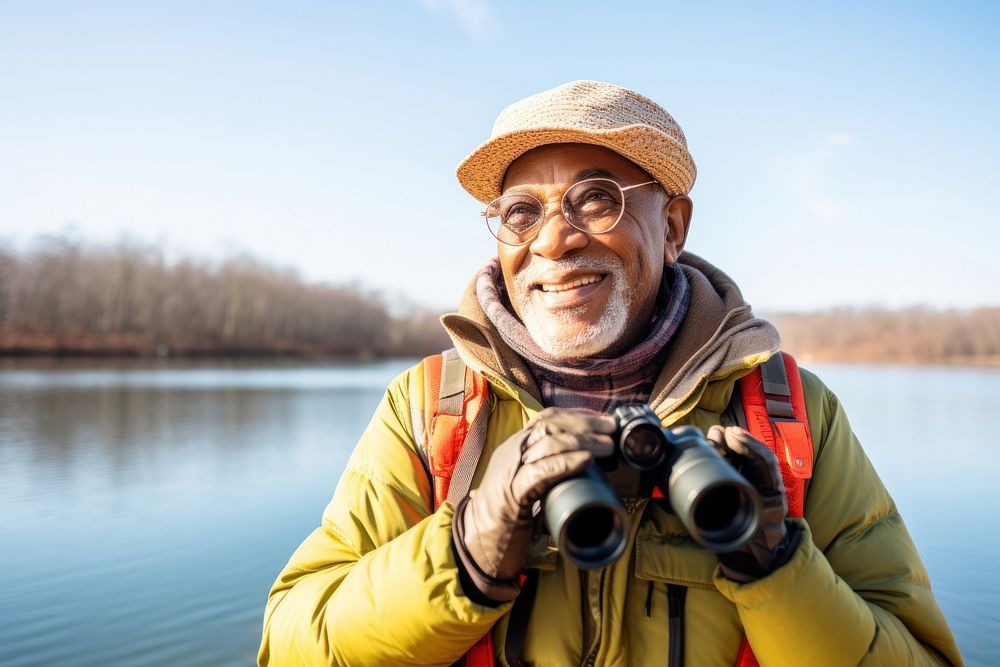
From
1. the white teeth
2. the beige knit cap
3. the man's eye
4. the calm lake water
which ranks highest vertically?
the beige knit cap

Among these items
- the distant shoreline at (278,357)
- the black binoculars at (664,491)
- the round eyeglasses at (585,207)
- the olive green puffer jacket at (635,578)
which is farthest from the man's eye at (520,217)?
the distant shoreline at (278,357)

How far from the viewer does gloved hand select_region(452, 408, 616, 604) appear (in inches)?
64.2

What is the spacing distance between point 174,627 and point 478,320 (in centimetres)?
432

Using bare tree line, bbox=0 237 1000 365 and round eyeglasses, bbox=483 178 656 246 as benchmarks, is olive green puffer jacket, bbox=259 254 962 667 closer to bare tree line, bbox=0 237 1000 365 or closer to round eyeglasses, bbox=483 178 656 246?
round eyeglasses, bbox=483 178 656 246

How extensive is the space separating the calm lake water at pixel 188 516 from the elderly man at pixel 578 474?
138 inches

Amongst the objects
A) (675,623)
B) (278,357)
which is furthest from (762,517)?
(278,357)

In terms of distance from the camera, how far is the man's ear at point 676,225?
2.74 meters

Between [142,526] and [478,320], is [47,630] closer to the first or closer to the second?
[142,526]

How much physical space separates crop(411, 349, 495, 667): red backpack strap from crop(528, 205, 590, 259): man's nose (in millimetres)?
513

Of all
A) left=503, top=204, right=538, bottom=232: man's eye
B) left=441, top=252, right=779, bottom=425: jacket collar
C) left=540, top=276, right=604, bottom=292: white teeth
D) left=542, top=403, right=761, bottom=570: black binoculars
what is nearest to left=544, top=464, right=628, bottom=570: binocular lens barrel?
left=542, top=403, right=761, bottom=570: black binoculars

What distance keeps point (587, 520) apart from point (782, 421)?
2.82ft

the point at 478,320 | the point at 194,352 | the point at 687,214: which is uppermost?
the point at 687,214

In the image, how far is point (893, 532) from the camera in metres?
2.08

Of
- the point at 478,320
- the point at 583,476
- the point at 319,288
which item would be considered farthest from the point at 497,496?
the point at 319,288
